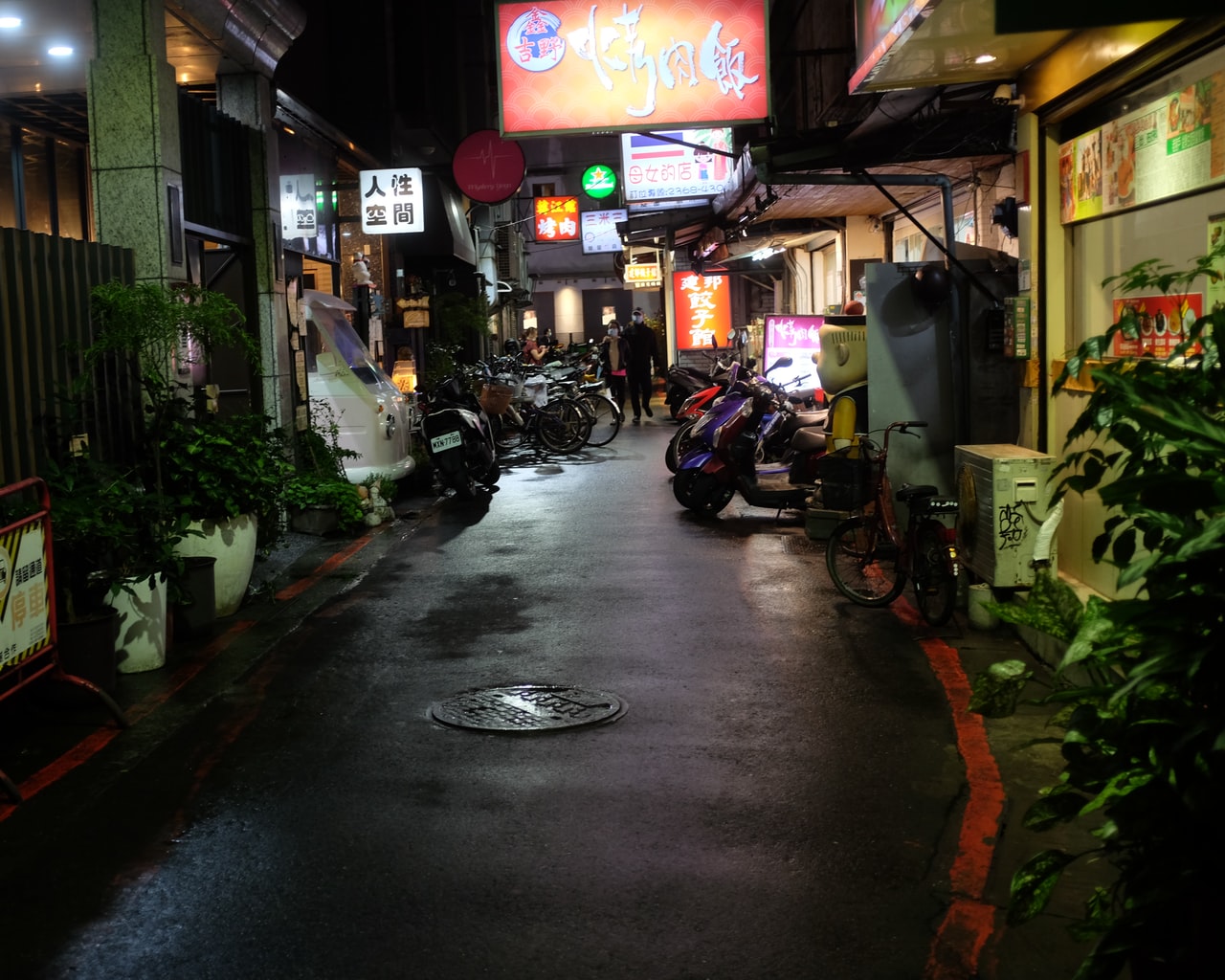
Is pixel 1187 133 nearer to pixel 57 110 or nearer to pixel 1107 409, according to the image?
pixel 1107 409

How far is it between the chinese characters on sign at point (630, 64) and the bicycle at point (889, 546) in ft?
13.9

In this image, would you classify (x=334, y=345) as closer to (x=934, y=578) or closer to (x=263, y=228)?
(x=263, y=228)

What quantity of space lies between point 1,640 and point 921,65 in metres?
6.50

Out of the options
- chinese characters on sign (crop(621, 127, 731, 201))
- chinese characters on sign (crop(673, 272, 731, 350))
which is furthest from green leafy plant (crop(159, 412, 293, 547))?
chinese characters on sign (crop(673, 272, 731, 350))

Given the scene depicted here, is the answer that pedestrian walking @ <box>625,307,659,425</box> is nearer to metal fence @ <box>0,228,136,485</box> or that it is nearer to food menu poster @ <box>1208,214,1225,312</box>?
metal fence @ <box>0,228,136,485</box>

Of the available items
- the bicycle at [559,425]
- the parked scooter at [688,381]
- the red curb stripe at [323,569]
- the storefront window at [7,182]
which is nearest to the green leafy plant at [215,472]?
the red curb stripe at [323,569]

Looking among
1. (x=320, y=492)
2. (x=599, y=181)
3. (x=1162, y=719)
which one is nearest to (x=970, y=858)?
(x=1162, y=719)

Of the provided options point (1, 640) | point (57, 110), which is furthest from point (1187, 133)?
point (57, 110)

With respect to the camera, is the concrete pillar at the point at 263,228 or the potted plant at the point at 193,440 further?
the concrete pillar at the point at 263,228

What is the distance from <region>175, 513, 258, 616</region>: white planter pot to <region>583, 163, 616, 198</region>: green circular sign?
86.9 feet

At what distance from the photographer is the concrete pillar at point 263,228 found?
12609 millimetres

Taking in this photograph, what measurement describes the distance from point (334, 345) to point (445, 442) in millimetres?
1759

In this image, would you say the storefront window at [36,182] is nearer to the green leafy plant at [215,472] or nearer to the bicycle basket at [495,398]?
the green leafy plant at [215,472]

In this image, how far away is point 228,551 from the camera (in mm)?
8938
